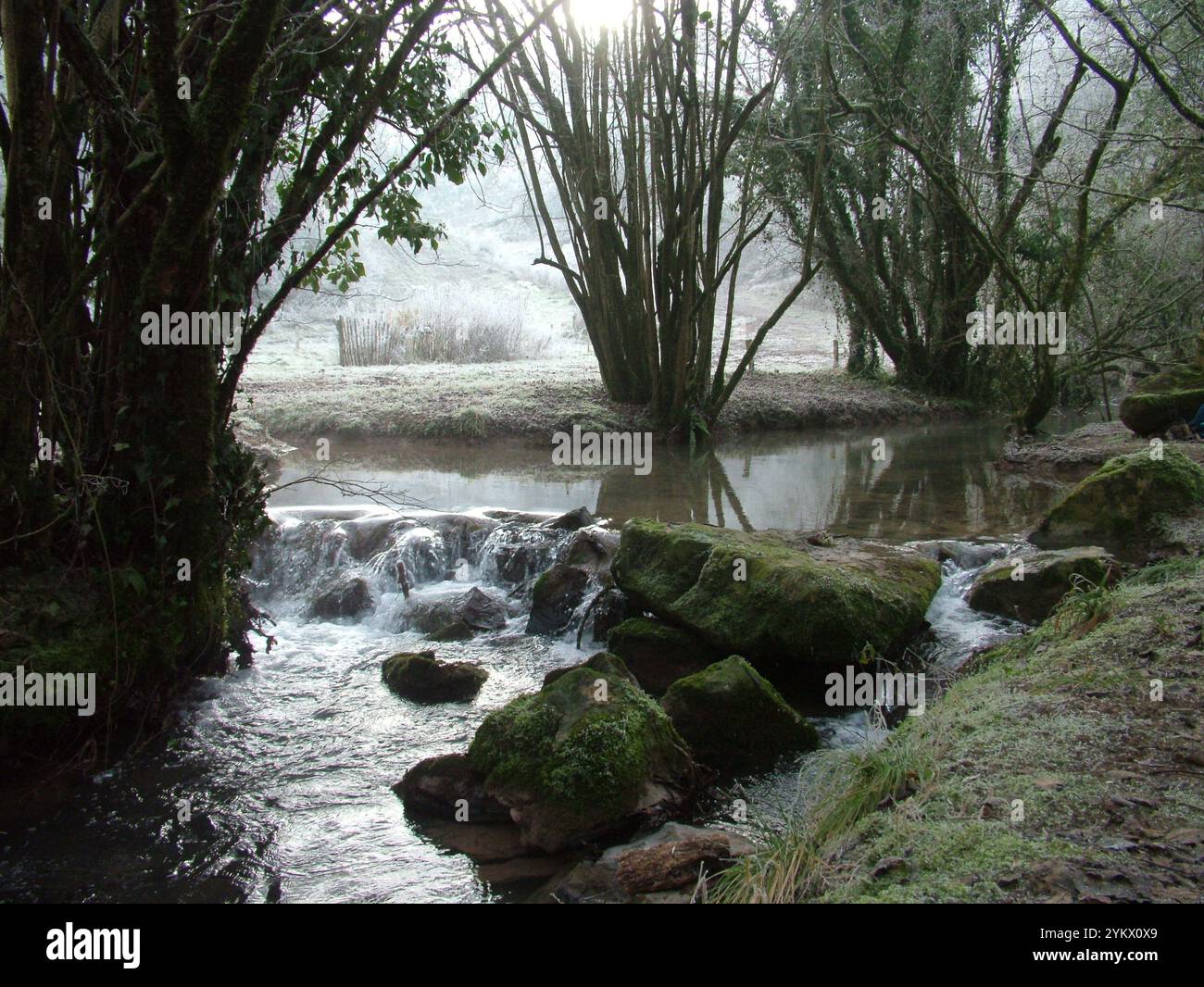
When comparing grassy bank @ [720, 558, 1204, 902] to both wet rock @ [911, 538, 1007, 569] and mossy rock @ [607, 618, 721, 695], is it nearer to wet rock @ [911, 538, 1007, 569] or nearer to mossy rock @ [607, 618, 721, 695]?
mossy rock @ [607, 618, 721, 695]

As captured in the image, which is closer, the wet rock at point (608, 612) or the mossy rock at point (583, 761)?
the mossy rock at point (583, 761)

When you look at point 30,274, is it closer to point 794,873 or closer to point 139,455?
point 139,455

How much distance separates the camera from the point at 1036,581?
19.3 ft

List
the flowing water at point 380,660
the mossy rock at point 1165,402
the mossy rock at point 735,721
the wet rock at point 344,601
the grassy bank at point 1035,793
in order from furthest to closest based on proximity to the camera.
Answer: the mossy rock at point 1165,402
the wet rock at point 344,601
the mossy rock at point 735,721
the flowing water at point 380,660
the grassy bank at point 1035,793

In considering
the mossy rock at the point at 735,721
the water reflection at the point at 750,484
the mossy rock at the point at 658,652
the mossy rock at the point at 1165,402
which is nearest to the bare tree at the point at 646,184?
the water reflection at the point at 750,484

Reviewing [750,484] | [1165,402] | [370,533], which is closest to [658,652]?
[370,533]

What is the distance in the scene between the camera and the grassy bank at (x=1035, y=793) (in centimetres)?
247

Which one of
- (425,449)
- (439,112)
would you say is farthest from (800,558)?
(425,449)

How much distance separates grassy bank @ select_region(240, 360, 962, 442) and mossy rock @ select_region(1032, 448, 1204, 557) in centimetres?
571

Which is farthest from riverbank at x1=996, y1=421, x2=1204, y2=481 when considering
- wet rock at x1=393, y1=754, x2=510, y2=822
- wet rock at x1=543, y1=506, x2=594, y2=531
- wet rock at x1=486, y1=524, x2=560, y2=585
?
wet rock at x1=393, y1=754, x2=510, y2=822

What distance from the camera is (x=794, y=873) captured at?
2.85 m

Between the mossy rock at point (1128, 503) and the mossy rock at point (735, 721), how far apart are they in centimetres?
334

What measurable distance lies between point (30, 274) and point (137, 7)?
1.30 metres

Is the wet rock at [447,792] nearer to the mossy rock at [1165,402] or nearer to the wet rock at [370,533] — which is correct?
the wet rock at [370,533]
